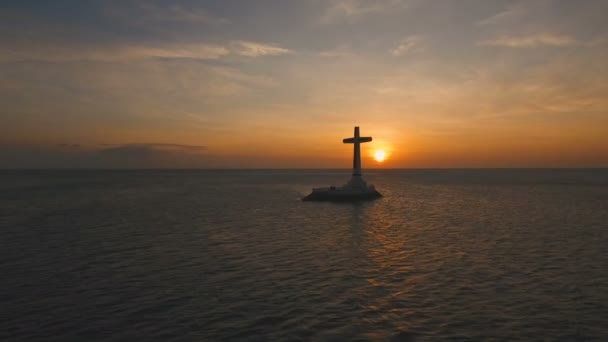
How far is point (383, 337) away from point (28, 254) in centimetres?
2735

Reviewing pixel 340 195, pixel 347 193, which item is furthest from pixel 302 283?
pixel 347 193

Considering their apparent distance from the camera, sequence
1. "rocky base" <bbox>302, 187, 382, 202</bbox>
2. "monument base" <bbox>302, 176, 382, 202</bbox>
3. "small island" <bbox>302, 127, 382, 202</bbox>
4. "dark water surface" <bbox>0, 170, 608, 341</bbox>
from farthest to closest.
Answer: "monument base" <bbox>302, 176, 382, 202</bbox> → "rocky base" <bbox>302, 187, 382, 202</bbox> → "small island" <bbox>302, 127, 382, 202</bbox> → "dark water surface" <bbox>0, 170, 608, 341</bbox>

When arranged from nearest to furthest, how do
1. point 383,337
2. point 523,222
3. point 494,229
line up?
1. point 383,337
2. point 494,229
3. point 523,222

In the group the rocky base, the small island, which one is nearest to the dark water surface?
the small island

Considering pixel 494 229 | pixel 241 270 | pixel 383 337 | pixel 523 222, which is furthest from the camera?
pixel 523 222

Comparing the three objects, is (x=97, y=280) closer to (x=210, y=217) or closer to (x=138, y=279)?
(x=138, y=279)

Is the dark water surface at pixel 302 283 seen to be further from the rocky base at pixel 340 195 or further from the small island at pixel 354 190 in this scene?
the rocky base at pixel 340 195

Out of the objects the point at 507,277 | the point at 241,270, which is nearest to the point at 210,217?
the point at 241,270

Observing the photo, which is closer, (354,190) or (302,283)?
(302,283)

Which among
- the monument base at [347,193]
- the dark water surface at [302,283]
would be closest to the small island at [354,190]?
the monument base at [347,193]

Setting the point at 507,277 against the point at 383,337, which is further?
the point at 507,277

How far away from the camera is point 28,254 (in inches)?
1104

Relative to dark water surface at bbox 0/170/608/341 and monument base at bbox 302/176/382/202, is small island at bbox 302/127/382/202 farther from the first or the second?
dark water surface at bbox 0/170/608/341

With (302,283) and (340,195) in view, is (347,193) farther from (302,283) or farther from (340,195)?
(302,283)
